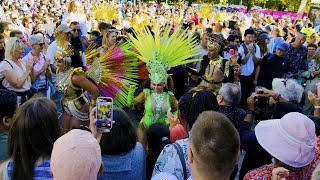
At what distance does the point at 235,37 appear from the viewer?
755 cm

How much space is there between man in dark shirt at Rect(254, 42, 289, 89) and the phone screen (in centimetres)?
481

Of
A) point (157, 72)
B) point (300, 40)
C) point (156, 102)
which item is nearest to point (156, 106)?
point (156, 102)

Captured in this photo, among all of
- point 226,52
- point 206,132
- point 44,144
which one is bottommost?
point 226,52

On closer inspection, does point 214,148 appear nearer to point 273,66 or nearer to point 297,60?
point 273,66

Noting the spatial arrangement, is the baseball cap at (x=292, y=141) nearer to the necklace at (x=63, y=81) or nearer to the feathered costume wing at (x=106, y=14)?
the necklace at (x=63, y=81)

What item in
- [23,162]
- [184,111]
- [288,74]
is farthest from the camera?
[288,74]

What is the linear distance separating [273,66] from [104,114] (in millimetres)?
4866

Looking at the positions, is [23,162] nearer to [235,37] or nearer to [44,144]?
[44,144]

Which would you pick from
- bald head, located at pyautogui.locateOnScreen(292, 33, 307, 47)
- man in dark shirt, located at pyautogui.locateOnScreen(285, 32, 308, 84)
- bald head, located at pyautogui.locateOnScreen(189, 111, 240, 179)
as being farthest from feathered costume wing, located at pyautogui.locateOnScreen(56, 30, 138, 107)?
bald head, located at pyautogui.locateOnScreen(292, 33, 307, 47)

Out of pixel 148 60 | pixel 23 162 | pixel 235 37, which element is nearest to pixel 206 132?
pixel 23 162

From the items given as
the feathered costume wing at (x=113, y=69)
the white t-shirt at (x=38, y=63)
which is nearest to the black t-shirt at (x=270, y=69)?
the feathered costume wing at (x=113, y=69)

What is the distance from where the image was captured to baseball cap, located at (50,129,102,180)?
161 cm

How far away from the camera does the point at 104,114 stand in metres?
2.37

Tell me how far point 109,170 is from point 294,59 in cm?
543
